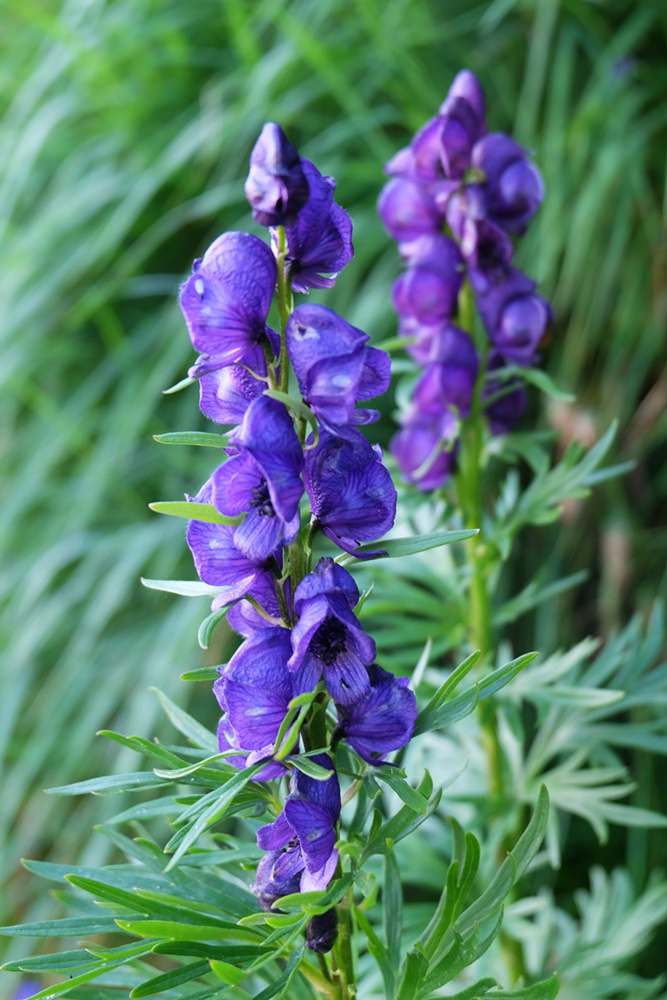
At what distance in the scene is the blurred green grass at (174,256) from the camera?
76.4 inches

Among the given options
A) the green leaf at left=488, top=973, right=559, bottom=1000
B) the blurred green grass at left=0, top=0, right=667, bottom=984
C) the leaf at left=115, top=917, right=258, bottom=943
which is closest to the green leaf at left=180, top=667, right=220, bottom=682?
the leaf at left=115, top=917, right=258, bottom=943

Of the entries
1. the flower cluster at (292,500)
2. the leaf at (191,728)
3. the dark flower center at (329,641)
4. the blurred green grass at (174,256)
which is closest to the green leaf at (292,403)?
the flower cluster at (292,500)

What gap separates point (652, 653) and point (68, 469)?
5.01 feet

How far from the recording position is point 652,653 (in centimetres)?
108

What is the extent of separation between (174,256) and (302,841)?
1.86 metres

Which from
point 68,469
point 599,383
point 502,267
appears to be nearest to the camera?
point 502,267

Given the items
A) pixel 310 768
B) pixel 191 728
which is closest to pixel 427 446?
pixel 191 728

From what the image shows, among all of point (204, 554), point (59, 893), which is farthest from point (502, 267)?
point (59, 893)

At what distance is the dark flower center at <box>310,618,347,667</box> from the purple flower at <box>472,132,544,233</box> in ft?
1.82

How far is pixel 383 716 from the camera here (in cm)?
58

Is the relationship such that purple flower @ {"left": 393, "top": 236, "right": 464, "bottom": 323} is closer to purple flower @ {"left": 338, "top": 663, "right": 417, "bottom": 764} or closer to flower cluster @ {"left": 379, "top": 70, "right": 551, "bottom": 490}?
flower cluster @ {"left": 379, "top": 70, "right": 551, "bottom": 490}

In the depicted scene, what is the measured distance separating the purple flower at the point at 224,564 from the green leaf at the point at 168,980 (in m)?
0.19

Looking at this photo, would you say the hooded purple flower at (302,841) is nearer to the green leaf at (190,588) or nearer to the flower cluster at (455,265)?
the green leaf at (190,588)

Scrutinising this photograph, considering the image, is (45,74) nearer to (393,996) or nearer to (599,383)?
(599,383)
